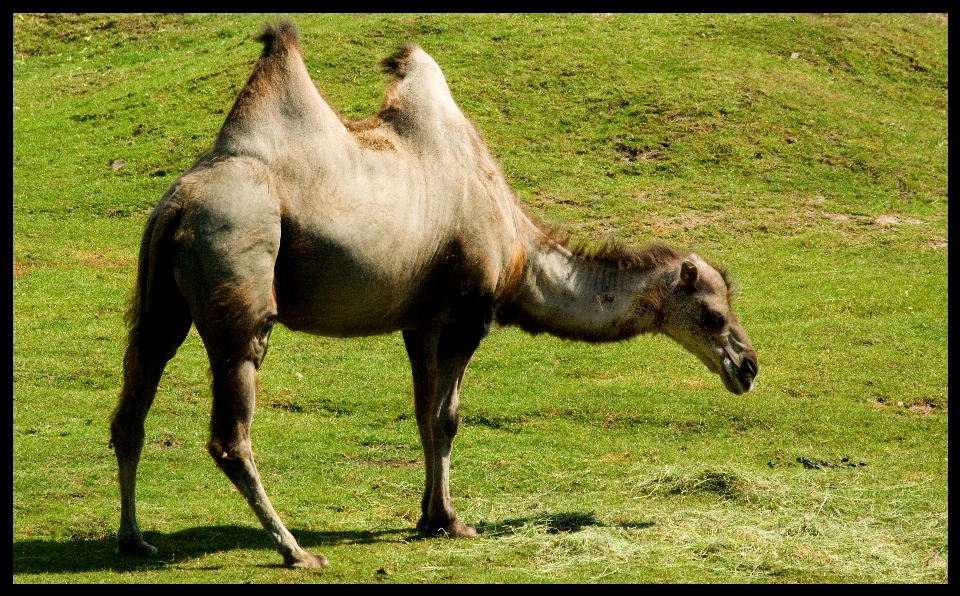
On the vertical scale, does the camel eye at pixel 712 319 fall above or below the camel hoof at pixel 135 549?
above

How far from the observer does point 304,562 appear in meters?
6.94

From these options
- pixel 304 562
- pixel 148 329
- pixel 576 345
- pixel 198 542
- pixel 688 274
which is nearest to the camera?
pixel 304 562

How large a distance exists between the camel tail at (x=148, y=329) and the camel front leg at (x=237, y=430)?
27.7 inches

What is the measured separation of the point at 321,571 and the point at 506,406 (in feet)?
17.5

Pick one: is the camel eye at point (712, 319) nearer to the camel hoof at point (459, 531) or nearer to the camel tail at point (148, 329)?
the camel hoof at point (459, 531)

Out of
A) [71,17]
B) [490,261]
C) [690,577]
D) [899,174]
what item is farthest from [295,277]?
[71,17]

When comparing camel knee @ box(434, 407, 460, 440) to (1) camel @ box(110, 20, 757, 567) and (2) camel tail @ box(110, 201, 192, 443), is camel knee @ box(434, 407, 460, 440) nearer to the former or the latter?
(1) camel @ box(110, 20, 757, 567)

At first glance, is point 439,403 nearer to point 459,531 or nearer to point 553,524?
point 459,531

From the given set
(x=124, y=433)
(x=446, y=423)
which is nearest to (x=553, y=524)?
(x=446, y=423)

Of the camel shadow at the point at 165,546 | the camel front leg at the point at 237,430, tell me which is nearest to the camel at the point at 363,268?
the camel front leg at the point at 237,430

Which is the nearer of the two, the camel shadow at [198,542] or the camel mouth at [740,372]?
the camel shadow at [198,542]

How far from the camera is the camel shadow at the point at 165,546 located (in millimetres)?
6930

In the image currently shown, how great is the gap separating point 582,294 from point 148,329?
3261mm

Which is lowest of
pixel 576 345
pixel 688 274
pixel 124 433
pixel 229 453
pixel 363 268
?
pixel 576 345
